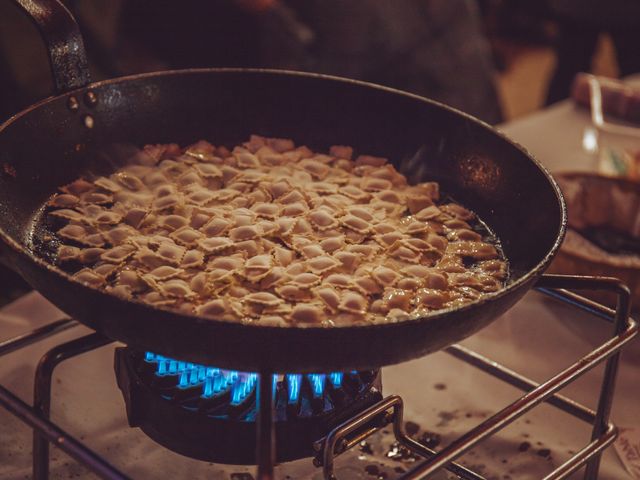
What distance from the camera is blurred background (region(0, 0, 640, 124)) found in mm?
2561

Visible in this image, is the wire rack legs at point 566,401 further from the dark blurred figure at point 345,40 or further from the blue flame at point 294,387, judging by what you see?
the dark blurred figure at point 345,40

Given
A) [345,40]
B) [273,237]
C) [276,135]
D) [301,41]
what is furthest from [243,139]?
[345,40]

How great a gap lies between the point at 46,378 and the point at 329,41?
215 cm

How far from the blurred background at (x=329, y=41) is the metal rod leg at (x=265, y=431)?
205 cm

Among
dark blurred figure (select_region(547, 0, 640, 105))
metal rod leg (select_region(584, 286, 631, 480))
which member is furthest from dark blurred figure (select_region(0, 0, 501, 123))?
metal rod leg (select_region(584, 286, 631, 480))

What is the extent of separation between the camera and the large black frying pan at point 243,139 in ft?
2.15

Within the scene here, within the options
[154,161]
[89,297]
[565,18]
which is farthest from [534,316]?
[565,18]

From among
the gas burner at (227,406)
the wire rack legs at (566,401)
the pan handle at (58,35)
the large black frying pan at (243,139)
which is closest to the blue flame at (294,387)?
the gas burner at (227,406)

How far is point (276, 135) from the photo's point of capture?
3.97 feet

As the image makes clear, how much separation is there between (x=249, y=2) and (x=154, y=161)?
1.57 meters

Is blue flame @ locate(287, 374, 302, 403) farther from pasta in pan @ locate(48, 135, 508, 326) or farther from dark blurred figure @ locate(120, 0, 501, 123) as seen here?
dark blurred figure @ locate(120, 0, 501, 123)

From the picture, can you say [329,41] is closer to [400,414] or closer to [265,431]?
[400,414]

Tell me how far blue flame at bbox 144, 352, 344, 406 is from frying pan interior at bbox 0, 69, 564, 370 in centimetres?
23

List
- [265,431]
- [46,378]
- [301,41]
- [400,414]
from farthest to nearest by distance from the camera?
1. [301,41]
2. [400,414]
3. [46,378]
4. [265,431]
